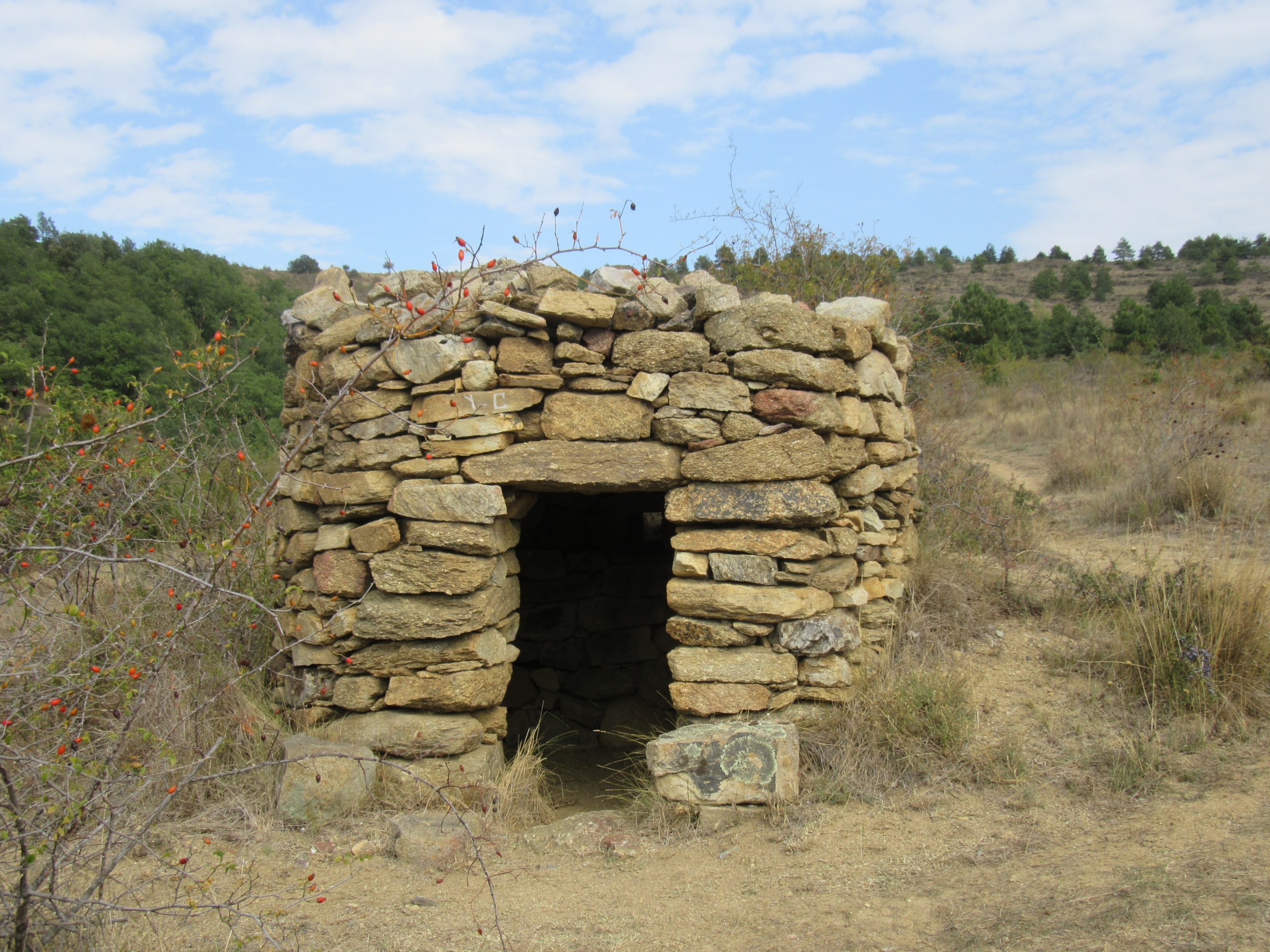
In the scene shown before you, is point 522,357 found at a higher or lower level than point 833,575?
higher

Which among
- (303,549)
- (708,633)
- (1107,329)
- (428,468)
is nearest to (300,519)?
Answer: (303,549)

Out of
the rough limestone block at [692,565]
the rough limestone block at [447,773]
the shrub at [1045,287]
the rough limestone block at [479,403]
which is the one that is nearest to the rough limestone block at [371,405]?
the rough limestone block at [479,403]

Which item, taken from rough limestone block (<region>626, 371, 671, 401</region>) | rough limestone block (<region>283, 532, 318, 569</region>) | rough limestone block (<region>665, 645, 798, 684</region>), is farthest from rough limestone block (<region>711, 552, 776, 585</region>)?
rough limestone block (<region>283, 532, 318, 569</region>)

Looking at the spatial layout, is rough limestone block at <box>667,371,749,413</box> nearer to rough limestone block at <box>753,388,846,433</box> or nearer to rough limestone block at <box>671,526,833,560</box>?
rough limestone block at <box>753,388,846,433</box>

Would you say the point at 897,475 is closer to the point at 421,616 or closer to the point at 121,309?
the point at 421,616

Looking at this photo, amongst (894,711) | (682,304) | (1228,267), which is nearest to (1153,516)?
(894,711)

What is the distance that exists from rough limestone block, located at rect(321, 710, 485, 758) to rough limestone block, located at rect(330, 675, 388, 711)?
2.1 inches

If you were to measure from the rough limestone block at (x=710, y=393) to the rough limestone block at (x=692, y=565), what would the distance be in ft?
2.16

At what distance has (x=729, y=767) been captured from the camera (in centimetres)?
349

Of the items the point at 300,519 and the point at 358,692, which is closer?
the point at 358,692

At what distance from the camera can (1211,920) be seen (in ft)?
7.89

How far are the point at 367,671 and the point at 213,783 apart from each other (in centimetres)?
77

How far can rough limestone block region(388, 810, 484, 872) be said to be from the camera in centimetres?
330

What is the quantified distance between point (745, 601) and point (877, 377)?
1.35 meters
